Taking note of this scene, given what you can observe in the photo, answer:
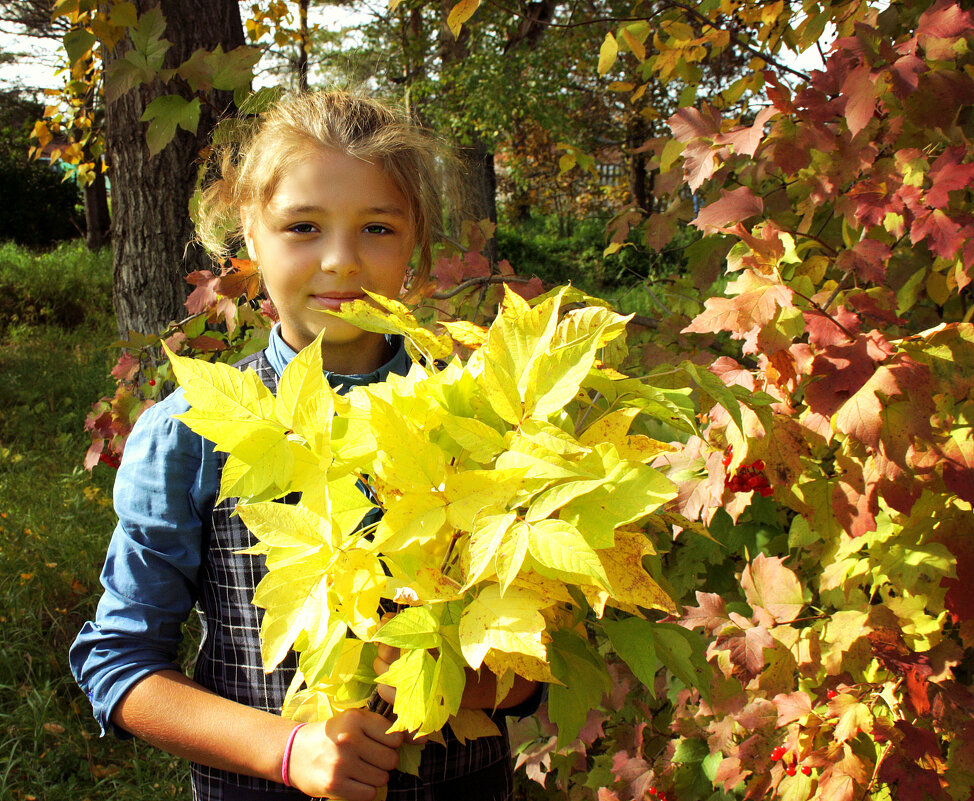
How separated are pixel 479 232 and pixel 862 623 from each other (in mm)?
1466

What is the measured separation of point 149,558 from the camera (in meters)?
1.14

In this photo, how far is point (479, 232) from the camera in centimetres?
232

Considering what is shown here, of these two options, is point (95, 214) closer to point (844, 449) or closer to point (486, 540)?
point (844, 449)

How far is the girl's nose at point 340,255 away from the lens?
121 centimetres

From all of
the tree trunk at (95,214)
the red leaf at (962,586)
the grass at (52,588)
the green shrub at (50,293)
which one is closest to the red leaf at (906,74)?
the red leaf at (962,586)

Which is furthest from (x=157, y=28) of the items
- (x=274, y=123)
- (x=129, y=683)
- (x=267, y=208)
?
(x=129, y=683)

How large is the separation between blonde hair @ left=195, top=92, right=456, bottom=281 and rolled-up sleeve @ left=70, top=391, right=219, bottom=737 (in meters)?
0.45

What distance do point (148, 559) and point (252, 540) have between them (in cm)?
15

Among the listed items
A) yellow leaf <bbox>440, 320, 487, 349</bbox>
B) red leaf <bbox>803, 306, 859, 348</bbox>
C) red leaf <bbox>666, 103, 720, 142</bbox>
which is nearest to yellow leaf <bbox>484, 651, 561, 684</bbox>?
yellow leaf <bbox>440, 320, 487, 349</bbox>

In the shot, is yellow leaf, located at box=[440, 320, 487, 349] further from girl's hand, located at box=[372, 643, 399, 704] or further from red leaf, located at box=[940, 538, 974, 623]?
red leaf, located at box=[940, 538, 974, 623]

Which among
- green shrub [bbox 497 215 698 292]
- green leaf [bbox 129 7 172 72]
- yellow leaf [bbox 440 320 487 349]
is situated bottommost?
yellow leaf [bbox 440 320 487 349]

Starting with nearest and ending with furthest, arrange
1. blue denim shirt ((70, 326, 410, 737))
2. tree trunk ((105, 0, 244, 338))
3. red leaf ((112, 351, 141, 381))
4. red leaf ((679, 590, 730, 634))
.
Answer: blue denim shirt ((70, 326, 410, 737)) < red leaf ((679, 590, 730, 634)) < red leaf ((112, 351, 141, 381)) < tree trunk ((105, 0, 244, 338))

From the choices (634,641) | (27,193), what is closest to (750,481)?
(634,641)

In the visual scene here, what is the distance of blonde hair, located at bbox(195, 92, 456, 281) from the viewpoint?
1.33 m
